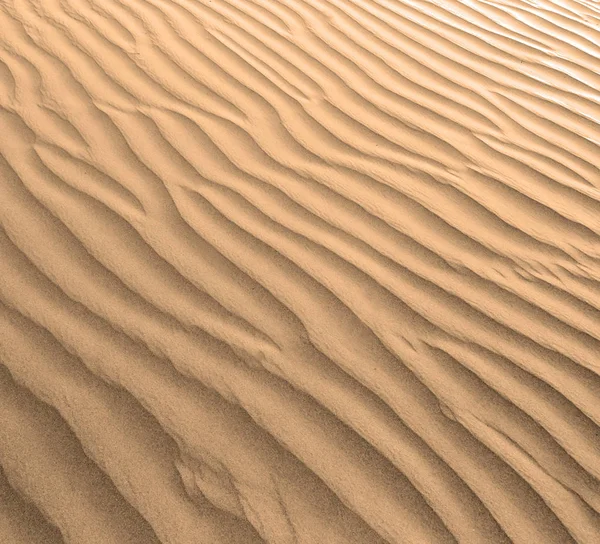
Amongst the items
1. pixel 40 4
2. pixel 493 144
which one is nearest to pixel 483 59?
pixel 493 144

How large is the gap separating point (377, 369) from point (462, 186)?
0.92 meters

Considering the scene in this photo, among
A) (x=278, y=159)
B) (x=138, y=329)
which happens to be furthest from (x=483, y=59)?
(x=138, y=329)

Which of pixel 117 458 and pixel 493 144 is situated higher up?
pixel 493 144

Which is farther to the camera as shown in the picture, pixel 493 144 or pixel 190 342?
pixel 493 144

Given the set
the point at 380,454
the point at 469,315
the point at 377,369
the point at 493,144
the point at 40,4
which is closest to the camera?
the point at 380,454

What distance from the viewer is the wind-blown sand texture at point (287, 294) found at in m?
1.63

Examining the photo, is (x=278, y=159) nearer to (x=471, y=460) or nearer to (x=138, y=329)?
(x=138, y=329)

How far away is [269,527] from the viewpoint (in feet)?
5.13

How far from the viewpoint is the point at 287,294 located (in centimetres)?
204

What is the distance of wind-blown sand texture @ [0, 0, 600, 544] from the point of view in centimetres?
163

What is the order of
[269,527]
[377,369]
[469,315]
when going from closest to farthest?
A: [269,527] → [377,369] → [469,315]

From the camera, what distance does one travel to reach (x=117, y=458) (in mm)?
1649

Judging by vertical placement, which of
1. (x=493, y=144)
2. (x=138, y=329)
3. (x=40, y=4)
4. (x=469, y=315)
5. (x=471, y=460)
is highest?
(x=493, y=144)

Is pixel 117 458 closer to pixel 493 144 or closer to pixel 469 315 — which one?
pixel 469 315
